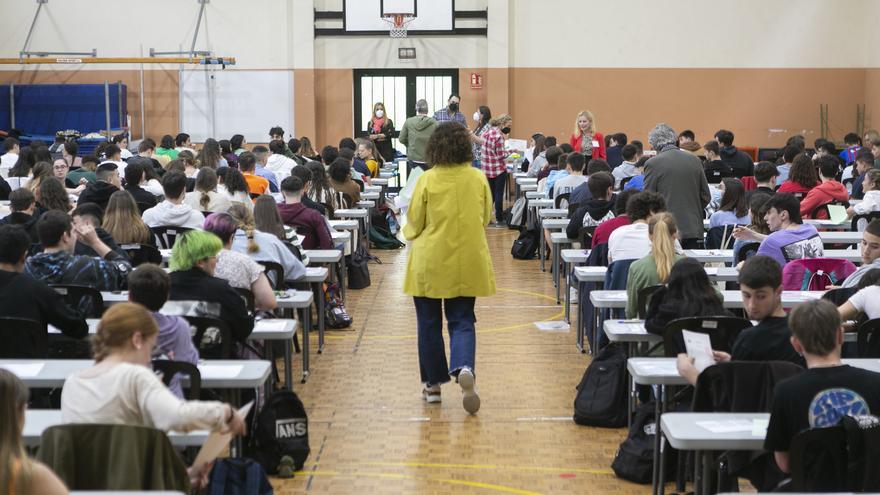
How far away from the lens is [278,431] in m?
5.57

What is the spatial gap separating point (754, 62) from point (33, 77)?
44.3 ft

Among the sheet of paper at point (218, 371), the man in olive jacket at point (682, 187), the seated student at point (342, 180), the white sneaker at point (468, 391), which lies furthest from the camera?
the seated student at point (342, 180)

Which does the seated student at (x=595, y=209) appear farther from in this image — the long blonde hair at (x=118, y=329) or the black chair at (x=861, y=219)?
the long blonde hair at (x=118, y=329)

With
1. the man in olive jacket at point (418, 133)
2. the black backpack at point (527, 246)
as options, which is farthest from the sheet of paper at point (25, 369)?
the man in olive jacket at point (418, 133)

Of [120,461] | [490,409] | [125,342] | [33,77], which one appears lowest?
[490,409]

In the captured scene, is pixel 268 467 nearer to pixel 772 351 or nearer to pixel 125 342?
pixel 125 342

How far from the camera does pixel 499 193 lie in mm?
15719

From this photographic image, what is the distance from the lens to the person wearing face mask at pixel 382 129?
65.1ft

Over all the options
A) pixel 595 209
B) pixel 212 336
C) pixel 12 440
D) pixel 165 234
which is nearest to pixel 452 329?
pixel 212 336

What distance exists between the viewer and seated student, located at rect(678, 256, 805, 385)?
4.59 m

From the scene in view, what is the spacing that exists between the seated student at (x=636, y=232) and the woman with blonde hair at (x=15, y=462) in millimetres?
4786

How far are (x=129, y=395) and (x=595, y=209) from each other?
6.17 metres

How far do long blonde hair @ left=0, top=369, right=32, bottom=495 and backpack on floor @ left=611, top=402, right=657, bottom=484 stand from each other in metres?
3.27

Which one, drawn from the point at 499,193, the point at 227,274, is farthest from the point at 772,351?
the point at 499,193
